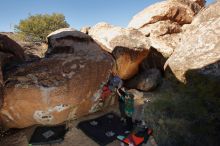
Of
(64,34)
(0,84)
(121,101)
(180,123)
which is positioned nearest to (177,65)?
(121,101)

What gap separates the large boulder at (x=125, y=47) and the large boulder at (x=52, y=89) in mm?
2872

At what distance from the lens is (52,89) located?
7.72 m

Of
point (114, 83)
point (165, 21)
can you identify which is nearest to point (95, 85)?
point (114, 83)

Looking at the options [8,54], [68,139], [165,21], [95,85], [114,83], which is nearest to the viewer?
[68,139]

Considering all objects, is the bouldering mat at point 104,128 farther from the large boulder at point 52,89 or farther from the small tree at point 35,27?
the small tree at point 35,27

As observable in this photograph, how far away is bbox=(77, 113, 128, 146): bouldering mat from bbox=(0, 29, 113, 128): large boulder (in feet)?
2.19

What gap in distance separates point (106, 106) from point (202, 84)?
4018mm

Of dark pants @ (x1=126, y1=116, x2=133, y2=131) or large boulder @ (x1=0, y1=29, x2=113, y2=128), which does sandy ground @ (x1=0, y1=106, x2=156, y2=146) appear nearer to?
large boulder @ (x1=0, y1=29, x2=113, y2=128)

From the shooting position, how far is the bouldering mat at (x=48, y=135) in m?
7.12

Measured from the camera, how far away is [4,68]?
25.9 ft

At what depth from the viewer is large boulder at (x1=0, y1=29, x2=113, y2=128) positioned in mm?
7594

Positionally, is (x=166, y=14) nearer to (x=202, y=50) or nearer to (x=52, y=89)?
(x=202, y=50)

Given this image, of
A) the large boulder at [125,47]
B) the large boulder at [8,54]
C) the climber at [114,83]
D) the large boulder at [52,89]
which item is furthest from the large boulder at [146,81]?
the large boulder at [8,54]

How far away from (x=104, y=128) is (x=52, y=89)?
2210 millimetres
